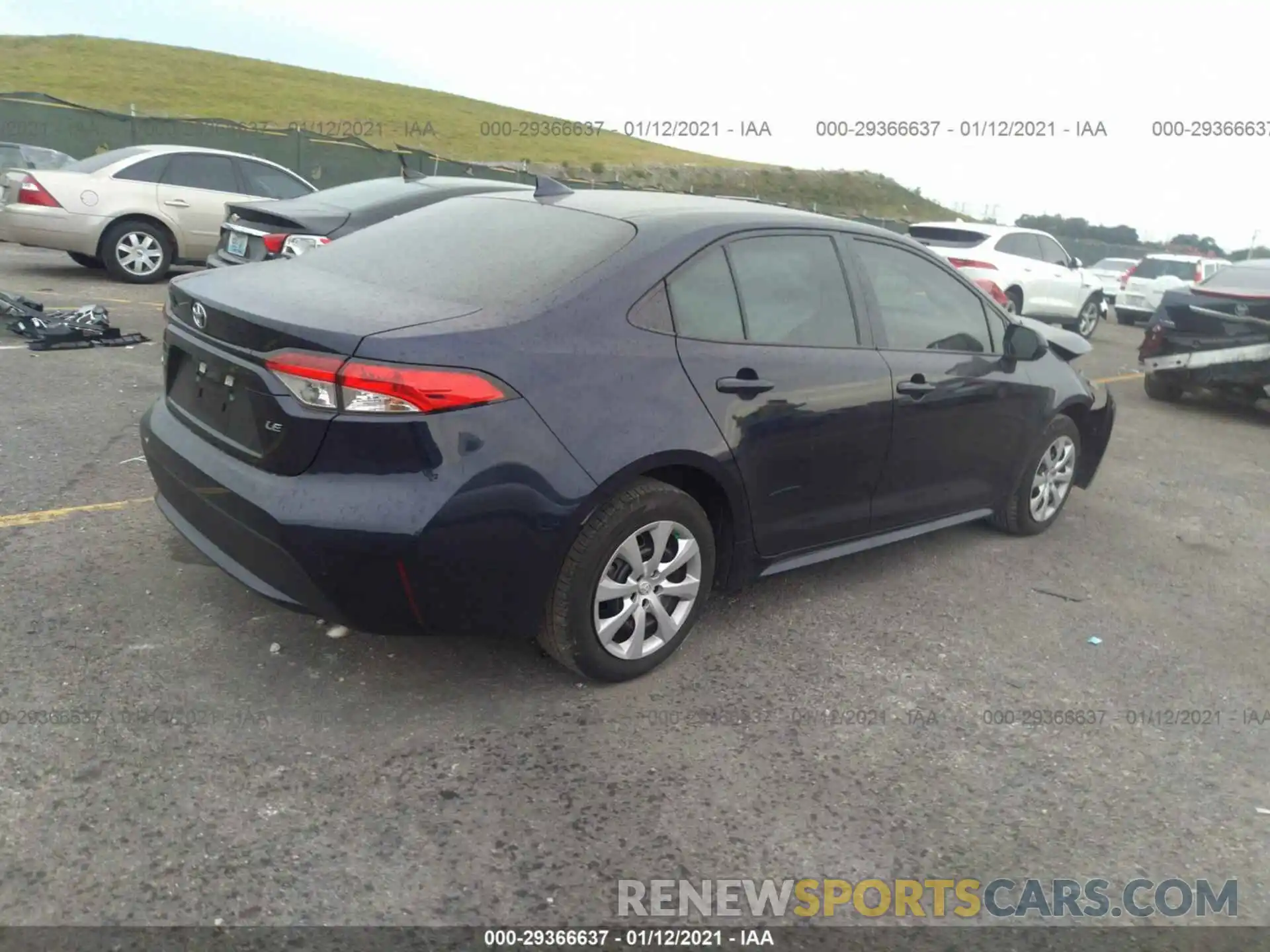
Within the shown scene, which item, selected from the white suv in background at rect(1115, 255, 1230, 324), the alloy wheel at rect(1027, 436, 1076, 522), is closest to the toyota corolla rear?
the alloy wheel at rect(1027, 436, 1076, 522)

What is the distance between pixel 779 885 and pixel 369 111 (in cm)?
7388

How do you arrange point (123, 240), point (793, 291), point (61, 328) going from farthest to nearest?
point (123, 240) → point (61, 328) → point (793, 291)

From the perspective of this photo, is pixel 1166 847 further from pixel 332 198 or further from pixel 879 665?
pixel 332 198

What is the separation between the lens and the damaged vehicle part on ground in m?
9.15

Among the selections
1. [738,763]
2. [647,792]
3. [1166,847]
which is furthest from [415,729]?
[1166,847]

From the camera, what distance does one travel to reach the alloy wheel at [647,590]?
3.34 m

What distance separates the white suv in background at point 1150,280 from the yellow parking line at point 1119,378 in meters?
9.13

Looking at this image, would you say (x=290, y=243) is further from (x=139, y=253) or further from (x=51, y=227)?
(x=51, y=227)

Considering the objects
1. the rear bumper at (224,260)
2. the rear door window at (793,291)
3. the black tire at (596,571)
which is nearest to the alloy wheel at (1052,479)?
the rear door window at (793,291)

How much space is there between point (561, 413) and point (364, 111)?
72.5 metres

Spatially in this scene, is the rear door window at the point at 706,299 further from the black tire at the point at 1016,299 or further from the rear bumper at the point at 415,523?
the black tire at the point at 1016,299

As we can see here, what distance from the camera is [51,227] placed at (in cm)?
1019

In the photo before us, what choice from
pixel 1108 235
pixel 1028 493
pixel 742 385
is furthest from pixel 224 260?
pixel 1108 235

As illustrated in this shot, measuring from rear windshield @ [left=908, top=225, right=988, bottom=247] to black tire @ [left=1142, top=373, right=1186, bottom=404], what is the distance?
397 centimetres
